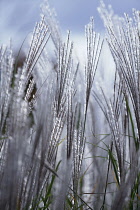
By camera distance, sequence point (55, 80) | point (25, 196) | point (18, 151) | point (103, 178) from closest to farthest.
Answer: point (18, 151), point (25, 196), point (103, 178), point (55, 80)

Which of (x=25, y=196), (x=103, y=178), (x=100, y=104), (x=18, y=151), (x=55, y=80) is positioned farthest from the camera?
(x=100, y=104)

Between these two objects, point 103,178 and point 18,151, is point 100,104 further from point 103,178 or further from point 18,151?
point 18,151

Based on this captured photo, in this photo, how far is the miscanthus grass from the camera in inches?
24.9

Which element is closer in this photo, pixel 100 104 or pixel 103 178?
pixel 103 178

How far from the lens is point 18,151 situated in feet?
1.83

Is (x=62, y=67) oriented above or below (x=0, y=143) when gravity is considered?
above

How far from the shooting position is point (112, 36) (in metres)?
0.96

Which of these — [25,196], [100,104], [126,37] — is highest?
[126,37]

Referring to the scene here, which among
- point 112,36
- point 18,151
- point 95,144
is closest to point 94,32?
point 112,36

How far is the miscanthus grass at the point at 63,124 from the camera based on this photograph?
2.08 feet

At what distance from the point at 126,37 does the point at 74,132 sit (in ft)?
0.95

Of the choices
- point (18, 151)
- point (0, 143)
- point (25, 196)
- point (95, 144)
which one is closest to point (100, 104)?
point (95, 144)

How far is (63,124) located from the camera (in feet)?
3.16

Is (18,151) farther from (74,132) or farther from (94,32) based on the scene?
(94,32)
